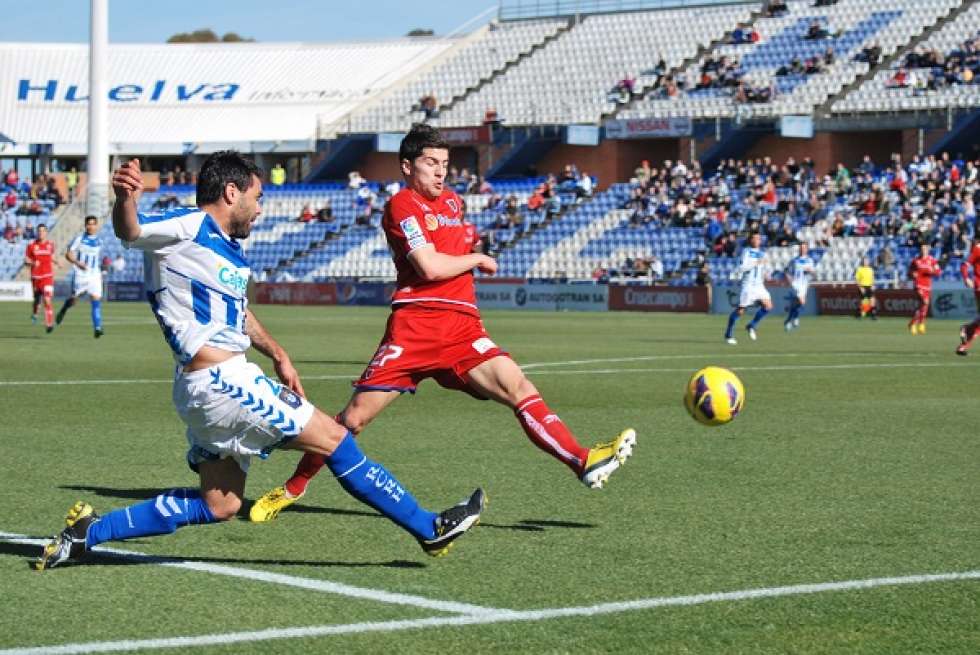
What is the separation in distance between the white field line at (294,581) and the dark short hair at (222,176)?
1.66 m

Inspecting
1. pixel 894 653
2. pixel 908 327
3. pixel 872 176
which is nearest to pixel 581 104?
pixel 872 176

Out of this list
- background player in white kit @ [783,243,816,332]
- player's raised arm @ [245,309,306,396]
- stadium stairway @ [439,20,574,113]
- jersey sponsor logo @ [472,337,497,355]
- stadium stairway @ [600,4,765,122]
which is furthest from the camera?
stadium stairway @ [439,20,574,113]

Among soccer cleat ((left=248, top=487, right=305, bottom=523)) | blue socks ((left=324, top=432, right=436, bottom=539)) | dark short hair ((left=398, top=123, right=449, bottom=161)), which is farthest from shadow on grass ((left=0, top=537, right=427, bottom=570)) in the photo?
dark short hair ((left=398, top=123, right=449, bottom=161))

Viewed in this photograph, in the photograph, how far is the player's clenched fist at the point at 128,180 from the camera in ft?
21.6

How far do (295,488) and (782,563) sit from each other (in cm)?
284

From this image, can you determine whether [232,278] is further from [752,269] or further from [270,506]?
[752,269]

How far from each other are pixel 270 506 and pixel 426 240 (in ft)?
5.55

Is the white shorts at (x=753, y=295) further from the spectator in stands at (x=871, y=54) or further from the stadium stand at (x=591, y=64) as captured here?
the stadium stand at (x=591, y=64)

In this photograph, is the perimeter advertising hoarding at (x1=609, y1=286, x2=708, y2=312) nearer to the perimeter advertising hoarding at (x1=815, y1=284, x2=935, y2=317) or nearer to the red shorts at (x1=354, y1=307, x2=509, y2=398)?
the perimeter advertising hoarding at (x1=815, y1=284, x2=935, y2=317)

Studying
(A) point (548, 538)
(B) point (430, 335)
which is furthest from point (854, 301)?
(A) point (548, 538)

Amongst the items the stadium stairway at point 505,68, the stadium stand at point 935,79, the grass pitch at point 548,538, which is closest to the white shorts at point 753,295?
the grass pitch at point 548,538

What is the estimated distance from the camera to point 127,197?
21.8ft

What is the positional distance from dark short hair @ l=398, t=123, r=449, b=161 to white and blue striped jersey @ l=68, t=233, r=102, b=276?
76.2ft

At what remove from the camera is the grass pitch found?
20.3 feet
